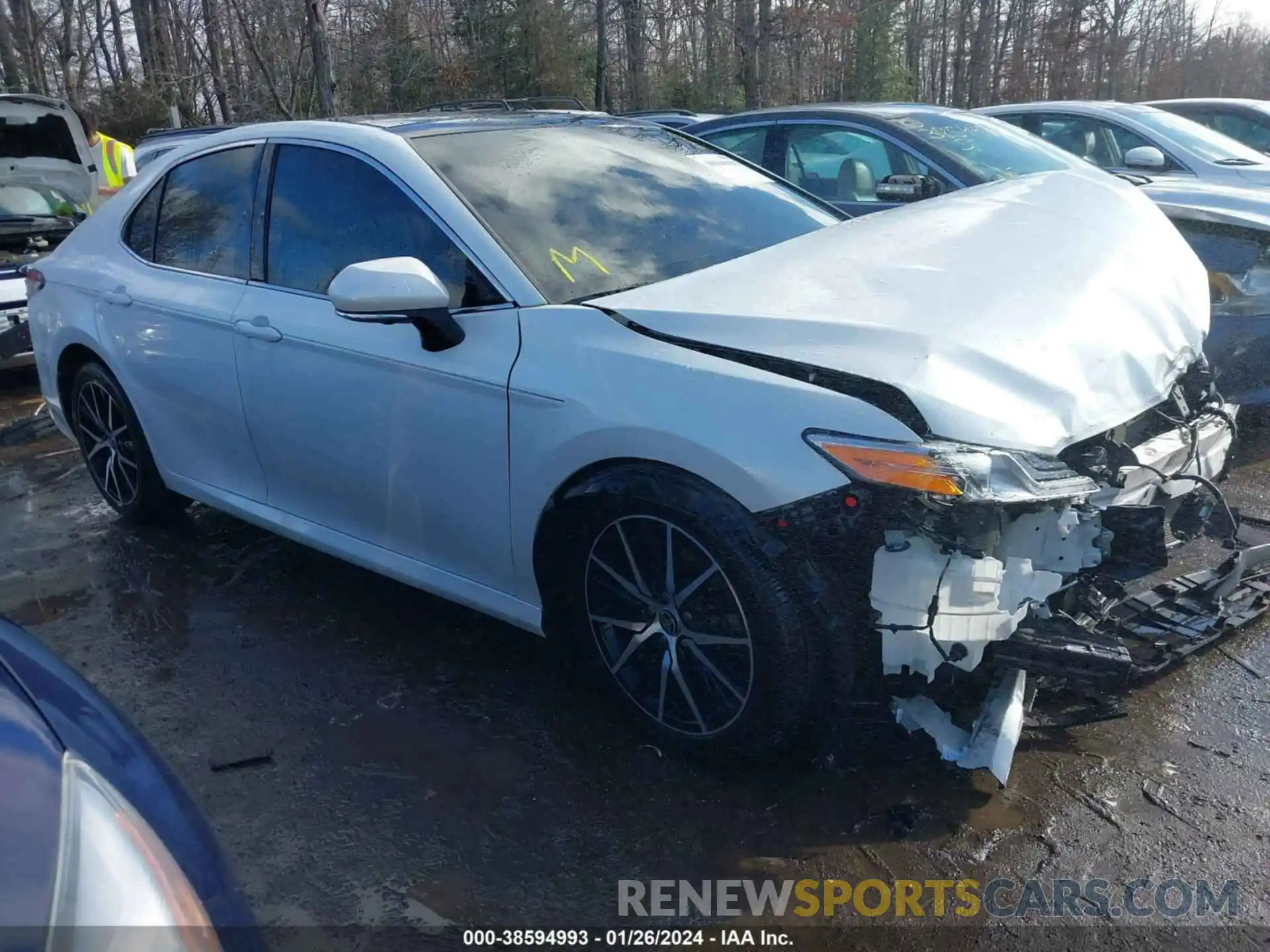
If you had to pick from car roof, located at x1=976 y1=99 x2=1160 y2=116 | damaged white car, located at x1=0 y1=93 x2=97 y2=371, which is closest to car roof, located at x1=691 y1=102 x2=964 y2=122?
car roof, located at x1=976 y1=99 x2=1160 y2=116

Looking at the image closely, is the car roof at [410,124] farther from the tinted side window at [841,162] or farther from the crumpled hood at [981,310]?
the tinted side window at [841,162]

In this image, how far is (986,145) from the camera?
6.29m

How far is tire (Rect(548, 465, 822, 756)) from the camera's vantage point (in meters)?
2.57

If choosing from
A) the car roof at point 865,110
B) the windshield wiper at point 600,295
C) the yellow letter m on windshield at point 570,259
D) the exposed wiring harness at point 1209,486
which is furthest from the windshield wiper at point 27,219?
the exposed wiring harness at point 1209,486

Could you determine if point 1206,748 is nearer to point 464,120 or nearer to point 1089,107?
point 464,120

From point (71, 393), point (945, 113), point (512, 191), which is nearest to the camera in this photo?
point (512, 191)

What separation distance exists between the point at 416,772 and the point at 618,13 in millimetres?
24999

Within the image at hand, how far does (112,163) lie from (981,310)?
9.54 m

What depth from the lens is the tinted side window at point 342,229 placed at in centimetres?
319

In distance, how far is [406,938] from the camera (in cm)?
242

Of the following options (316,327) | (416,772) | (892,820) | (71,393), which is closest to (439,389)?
(316,327)

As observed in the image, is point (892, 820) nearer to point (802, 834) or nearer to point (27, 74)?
point (802, 834)

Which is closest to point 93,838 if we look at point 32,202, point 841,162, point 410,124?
point 410,124

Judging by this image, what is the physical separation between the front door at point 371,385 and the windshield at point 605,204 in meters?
0.19
